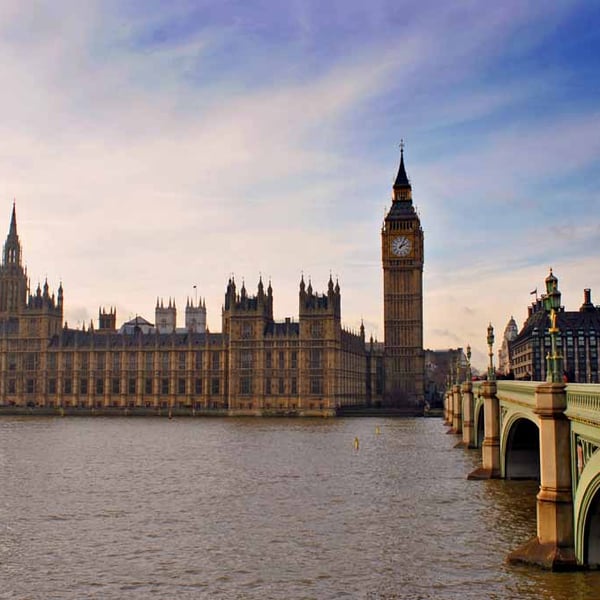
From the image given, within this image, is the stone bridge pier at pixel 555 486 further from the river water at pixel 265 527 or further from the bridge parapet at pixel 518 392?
the bridge parapet at pixel 518 392

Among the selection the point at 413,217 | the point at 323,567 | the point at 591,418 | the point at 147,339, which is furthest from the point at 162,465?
the point at 413,217

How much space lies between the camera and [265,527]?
34312 mm

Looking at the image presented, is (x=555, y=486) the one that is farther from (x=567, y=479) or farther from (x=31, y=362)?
(x=31, y=362)

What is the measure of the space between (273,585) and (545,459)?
28.5ft

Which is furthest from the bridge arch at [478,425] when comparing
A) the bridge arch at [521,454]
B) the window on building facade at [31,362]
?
the window on building facade at [31,362]

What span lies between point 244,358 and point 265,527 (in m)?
95.3

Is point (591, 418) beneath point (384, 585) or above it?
above

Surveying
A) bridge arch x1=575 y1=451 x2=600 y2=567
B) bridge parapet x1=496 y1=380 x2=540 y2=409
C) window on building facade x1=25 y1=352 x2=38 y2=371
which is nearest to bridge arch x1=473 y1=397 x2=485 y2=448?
bridge parapet x1=496 y1=380 x2=540 y2=409

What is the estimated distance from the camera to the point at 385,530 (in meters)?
33.6

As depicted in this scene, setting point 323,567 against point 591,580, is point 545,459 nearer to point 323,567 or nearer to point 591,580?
point 591,580

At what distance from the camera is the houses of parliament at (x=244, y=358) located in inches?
5017

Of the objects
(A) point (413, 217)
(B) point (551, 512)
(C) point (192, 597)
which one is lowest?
(C) point (192, 597)

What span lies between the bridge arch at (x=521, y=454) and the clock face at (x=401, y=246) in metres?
101

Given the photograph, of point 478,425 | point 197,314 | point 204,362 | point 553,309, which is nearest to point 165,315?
point 197,314
